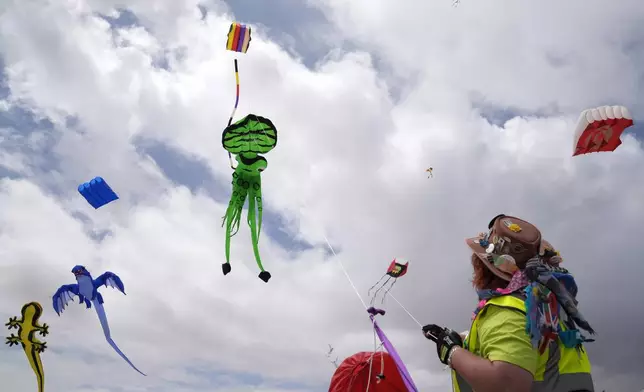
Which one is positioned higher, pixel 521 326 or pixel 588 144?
pixel 588 144

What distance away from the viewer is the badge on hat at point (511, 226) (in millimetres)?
3946

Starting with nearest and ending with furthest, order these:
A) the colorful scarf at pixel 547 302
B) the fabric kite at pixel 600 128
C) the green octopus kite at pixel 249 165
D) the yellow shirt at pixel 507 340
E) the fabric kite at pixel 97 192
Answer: the yellow shirt at pixel 507 340 → the colorful scarf at pixel 547 302 → the green octopus kite at pixel 249 165 → the fabric kite at pixel 600 128 → the fabric kite at pixel 97 192

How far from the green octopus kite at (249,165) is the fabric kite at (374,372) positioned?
4.48 m

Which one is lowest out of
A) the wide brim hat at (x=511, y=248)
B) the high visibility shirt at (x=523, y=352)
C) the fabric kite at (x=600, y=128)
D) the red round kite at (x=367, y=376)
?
the high visibility shirt at (x=523, y=352)

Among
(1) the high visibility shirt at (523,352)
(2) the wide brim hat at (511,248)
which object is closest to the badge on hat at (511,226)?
(2) the wide brim hat at (511,248)

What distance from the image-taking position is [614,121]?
1061cm

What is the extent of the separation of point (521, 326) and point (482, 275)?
780mm

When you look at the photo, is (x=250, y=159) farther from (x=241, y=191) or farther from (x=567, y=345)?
(x=567, y=345)

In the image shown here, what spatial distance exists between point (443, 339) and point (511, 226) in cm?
107

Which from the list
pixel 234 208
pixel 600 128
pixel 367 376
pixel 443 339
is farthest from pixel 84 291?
pixel 600 128

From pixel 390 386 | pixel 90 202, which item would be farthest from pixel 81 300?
pixel 390 386

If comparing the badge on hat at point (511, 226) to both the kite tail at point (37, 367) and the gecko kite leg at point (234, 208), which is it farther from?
the kite tail at point (37, 367)

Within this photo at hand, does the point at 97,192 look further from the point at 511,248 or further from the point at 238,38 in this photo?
the point at 511,248

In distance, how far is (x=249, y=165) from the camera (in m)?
9.23
